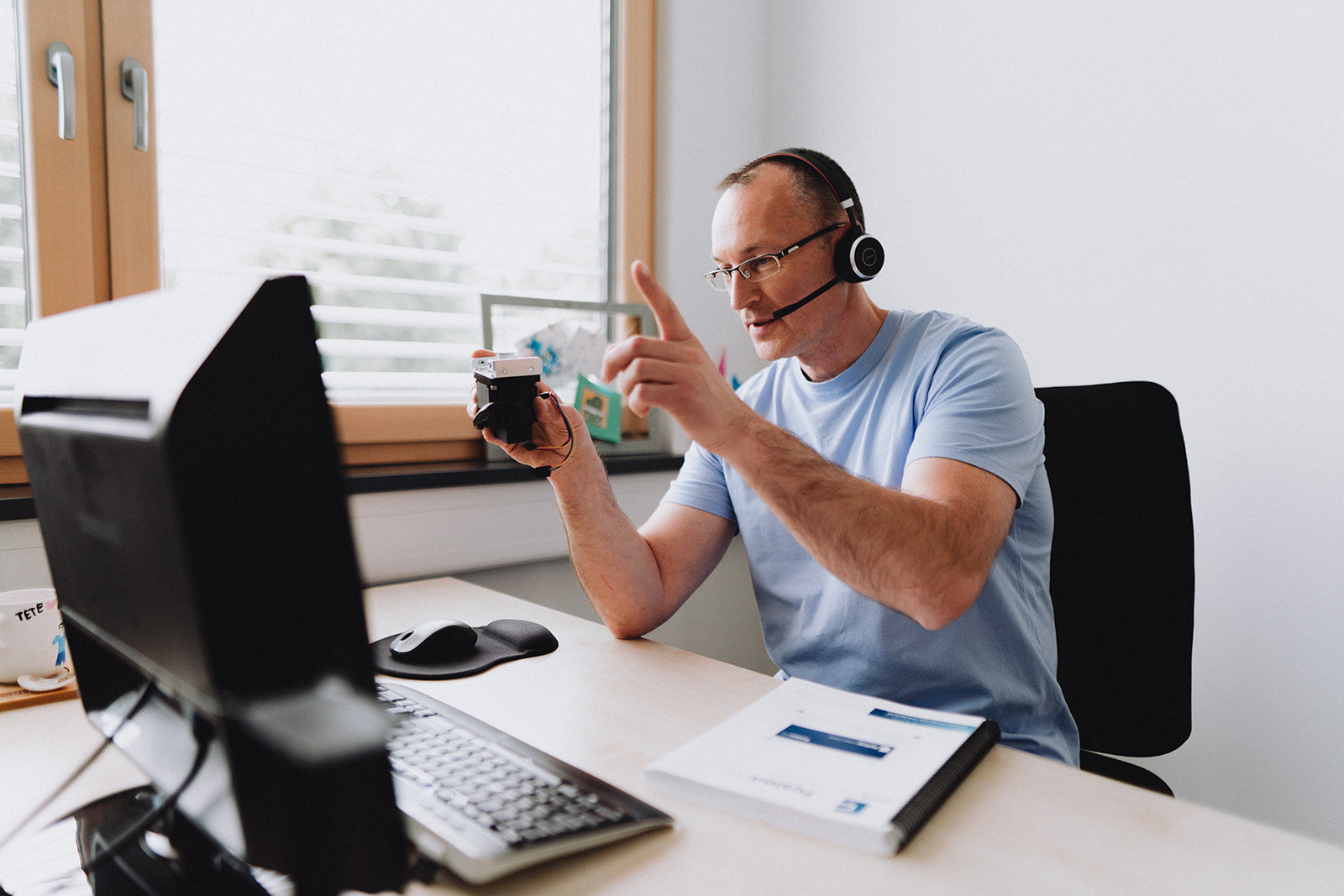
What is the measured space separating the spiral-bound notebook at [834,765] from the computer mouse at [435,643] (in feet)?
1.22

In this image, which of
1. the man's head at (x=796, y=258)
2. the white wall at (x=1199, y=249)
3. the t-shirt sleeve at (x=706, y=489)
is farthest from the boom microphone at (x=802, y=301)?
the white wall at (x=1199, y=249)

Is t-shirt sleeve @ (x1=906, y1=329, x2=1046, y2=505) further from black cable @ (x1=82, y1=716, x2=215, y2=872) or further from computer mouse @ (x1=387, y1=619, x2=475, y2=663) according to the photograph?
black cable @ (x1=82, y1=716, x2=215, y2=872)

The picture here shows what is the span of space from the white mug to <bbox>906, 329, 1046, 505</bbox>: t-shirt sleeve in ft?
3.16

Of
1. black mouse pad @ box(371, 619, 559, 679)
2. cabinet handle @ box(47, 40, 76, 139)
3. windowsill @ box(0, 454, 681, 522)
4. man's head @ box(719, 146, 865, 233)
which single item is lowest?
black mouse pad @ box(371, 619, 559, 679)

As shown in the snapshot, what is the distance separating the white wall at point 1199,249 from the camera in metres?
1.30

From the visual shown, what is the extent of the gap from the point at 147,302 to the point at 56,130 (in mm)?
1090

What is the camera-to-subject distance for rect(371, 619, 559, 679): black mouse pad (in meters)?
0.92

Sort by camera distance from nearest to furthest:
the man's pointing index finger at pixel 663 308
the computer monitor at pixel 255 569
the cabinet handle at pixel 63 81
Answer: the computer monitor at pixel 255 569 < the man's pointing index finger at pixel 663 308 < the cabinet handle at pixel 63 81

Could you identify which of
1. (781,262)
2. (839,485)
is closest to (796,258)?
(781,262)

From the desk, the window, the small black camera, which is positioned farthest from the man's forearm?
the window

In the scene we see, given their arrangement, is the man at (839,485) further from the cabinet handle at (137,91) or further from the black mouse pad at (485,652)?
the cabinet handle at (137,91)

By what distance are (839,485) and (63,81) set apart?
1261 millimetres

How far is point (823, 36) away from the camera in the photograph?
2.00 meters

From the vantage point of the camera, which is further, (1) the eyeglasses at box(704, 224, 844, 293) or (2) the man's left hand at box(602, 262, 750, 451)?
(1) the eyeglasses at box(704, 224, 844, 293)
